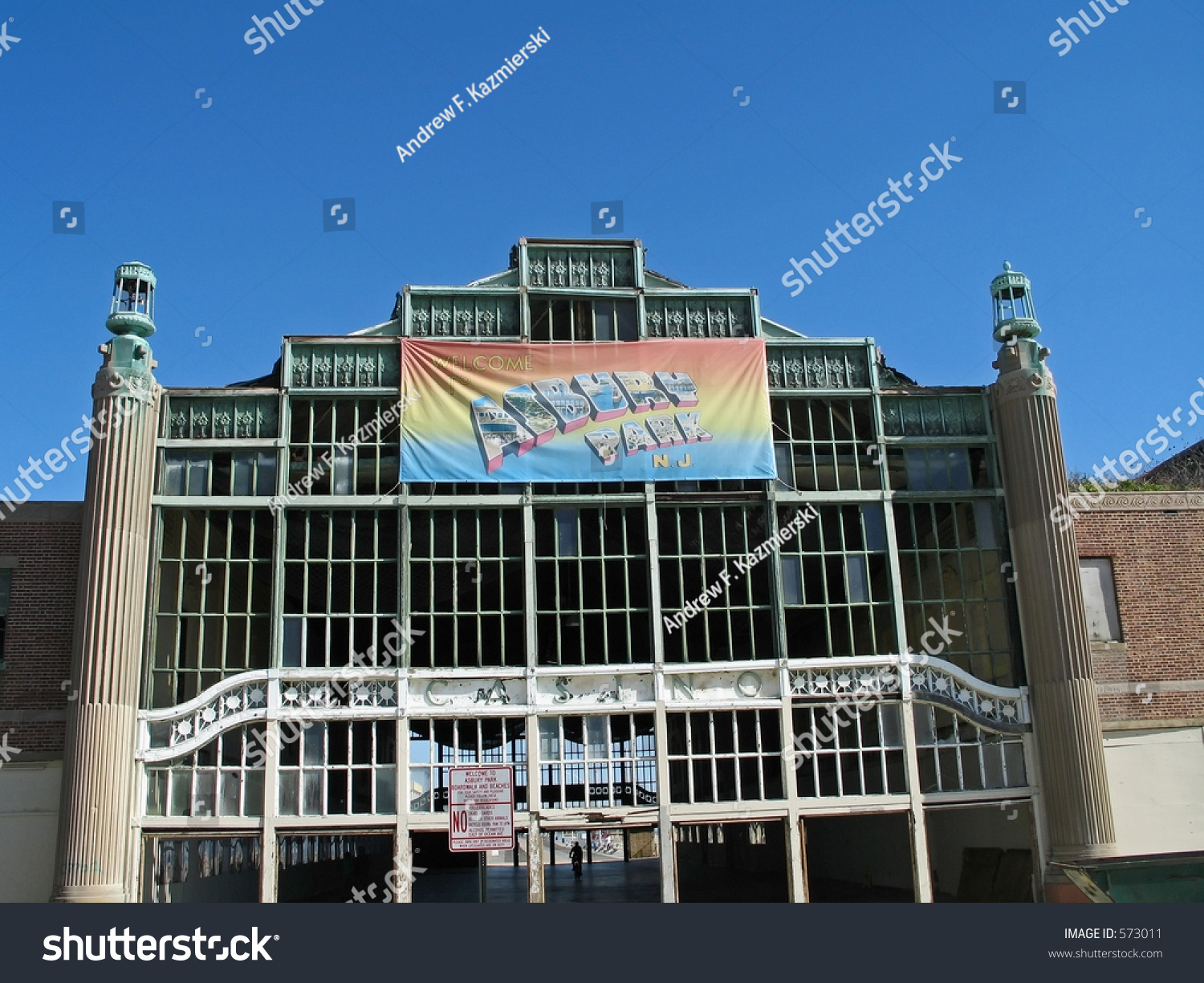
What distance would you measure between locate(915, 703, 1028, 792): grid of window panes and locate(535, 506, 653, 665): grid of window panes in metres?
6.35

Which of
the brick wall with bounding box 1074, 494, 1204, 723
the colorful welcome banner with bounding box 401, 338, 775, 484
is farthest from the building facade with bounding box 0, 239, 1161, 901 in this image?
the brick wall with bounding box 1074, 494, 1204, 723

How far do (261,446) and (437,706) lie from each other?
695cm

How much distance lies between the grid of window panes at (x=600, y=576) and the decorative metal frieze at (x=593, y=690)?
41cm

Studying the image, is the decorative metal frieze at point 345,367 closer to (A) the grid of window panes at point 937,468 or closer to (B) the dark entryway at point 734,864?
(A) the grid of window panes at point 937,468

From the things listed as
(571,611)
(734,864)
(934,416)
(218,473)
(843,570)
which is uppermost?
(934,416)

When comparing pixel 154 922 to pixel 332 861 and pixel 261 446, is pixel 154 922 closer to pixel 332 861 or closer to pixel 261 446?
pixel 261 446

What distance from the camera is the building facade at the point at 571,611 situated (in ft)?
77.5

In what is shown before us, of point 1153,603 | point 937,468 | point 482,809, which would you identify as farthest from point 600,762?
point 1153,603

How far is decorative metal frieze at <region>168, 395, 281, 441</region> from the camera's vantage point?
2548 cm

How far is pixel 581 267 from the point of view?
27031 mm

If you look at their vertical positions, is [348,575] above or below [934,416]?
below

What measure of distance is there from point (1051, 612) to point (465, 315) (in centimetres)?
1479

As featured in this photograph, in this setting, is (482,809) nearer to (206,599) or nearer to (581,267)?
(206,599)

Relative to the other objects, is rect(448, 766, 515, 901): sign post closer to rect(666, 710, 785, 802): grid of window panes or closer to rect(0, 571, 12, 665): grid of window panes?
rect(666, 710, 785, 802): grid of window panes
